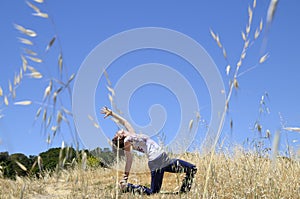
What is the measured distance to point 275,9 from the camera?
108 cm

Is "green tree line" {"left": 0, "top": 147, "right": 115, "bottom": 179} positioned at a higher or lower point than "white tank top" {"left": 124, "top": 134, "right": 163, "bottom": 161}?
lower

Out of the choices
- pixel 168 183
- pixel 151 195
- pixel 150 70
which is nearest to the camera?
pixel 151 195

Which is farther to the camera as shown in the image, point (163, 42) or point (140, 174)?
point (140, 174)

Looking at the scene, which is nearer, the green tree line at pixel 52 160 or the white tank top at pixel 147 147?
the green tree line at pixel 52 160

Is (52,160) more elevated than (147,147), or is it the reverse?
(147,147)

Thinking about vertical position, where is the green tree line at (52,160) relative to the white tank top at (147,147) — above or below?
below

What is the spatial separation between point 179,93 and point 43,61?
2933 millimetres

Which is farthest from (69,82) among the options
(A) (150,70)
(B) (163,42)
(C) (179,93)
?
(A) (150,70)

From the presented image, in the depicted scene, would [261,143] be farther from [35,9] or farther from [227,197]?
[35,9]

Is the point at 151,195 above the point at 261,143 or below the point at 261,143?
below

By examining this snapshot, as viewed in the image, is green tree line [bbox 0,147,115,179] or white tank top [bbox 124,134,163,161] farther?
white tank top [bbox 124,134,163,161]

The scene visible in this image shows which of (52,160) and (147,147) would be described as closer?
(147,147)

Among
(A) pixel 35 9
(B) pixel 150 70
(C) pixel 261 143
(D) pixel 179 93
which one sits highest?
(B) pixel 150 70

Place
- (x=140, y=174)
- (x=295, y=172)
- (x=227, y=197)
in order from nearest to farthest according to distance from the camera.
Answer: (x=227, y=197) < (x=295, y=172) < (x=140, y=174)
